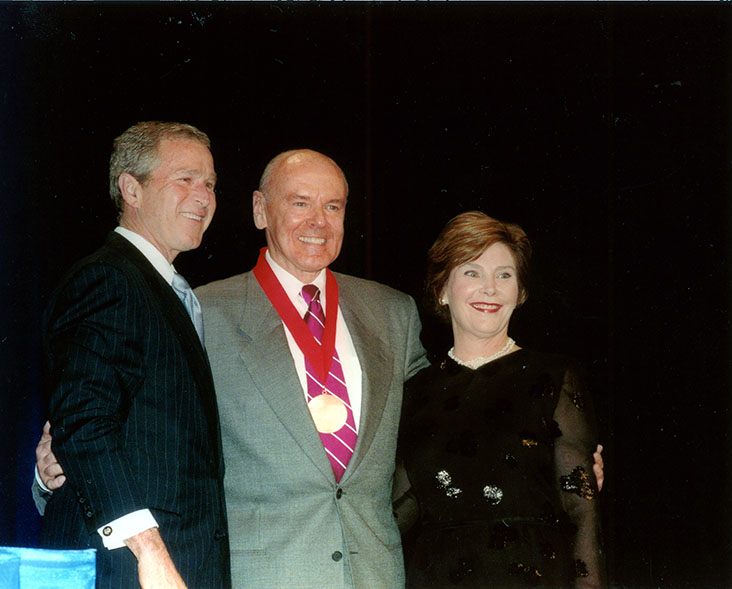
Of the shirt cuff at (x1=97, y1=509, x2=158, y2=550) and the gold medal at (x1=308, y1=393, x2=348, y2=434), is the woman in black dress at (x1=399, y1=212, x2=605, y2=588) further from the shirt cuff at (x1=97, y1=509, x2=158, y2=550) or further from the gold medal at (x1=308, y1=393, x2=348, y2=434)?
the shirt cuff at (x1=97, y1=509, x2=158, y2=550)

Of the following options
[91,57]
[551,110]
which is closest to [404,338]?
[551,110]

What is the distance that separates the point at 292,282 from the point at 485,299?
0.69 metres

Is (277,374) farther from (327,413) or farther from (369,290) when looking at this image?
(369,290)

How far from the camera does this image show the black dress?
237 centimetres

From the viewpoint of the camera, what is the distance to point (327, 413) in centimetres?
244

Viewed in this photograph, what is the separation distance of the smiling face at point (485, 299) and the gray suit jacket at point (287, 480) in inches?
16.3

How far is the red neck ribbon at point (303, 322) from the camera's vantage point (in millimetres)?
2510

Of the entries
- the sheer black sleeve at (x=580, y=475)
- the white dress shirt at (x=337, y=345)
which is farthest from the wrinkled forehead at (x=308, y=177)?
the sheer black sleeve at (x=580, y=475)

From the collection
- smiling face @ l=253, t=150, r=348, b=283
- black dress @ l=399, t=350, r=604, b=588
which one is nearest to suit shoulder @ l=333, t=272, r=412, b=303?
smiling face @ l=253, t=150, r=348, b=283

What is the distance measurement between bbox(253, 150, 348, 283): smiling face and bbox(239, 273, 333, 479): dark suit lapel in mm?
255

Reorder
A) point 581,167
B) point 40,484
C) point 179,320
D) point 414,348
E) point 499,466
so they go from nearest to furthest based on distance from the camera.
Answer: point 179,320 → point 40,484 → point 499,466 → point 414,348 → point 581,167

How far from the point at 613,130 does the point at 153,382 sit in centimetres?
227

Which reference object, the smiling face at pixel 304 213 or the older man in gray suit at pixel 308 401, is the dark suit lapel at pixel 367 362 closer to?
the older man in gray suit at pixel 308 401

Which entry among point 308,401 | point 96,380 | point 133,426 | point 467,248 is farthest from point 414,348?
point 96,380
